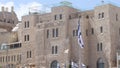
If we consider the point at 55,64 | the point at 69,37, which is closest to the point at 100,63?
the point at 69,37

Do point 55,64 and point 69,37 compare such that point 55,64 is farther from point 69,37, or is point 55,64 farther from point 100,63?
point 100,63

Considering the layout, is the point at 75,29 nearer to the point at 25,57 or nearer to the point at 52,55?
the point at 52,55

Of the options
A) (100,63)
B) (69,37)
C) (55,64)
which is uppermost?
(69,37)

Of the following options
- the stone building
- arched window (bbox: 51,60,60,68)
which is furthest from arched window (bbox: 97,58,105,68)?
arched window (bbox: 51,60,60,68)

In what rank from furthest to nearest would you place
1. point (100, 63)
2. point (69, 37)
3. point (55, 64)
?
point (55, 64), point (69, 37), point (100, 63)

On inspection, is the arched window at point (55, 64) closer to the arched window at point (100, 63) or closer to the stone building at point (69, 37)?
the stone building at point (69, 37)

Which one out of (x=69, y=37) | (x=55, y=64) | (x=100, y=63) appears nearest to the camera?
(x=100, y=63)

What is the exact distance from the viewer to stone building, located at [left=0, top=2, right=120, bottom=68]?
269ft

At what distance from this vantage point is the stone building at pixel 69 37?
82.1m

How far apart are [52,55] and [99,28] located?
11918 mm

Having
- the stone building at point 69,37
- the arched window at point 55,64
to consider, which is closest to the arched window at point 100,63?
the stone building at point 69,37

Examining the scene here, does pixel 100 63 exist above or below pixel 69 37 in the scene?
below

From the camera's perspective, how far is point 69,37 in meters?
85.2

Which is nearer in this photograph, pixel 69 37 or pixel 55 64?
pixel 69 37
